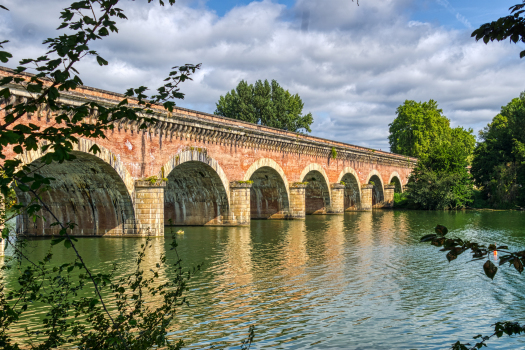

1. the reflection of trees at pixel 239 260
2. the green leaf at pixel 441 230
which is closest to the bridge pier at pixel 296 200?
the reflection of trees at pixel 239 260

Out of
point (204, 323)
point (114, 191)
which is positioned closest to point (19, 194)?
point (114, 191)

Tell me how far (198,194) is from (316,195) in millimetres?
14936

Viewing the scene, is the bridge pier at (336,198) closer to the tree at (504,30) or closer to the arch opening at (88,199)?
the arch opening at (88,199)

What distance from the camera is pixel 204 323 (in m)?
8.42

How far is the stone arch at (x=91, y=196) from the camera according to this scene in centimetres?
1952

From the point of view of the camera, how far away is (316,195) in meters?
40.2

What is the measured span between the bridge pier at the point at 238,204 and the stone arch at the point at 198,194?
0.27 meters

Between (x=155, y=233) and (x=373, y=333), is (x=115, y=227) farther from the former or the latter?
(x=373, y=333)

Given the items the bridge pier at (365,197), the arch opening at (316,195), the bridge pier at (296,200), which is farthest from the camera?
the bridge pier at (365,197)

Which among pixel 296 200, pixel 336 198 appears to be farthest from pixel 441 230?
pixel 336 198

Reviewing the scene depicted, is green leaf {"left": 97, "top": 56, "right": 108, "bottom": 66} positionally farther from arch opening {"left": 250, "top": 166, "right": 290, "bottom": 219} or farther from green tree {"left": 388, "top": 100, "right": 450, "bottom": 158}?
green tree {"left": 388, "top": 100, "right": 450, "bottom": 158}

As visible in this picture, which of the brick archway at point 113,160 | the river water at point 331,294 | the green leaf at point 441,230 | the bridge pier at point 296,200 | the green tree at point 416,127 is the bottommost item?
the river water at point 331,294

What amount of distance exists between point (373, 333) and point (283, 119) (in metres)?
55.3

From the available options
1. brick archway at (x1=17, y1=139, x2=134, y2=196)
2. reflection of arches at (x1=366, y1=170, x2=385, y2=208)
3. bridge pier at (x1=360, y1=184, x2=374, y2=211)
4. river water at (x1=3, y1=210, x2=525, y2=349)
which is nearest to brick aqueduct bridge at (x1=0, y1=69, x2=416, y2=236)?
brick archway at (x1=17, y1=139, x2=134, y2=196)
